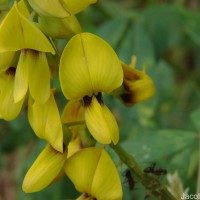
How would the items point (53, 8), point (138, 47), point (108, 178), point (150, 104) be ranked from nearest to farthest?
point (53, 8)
point (108, 178)
point (150, 104)
point (138, 47)

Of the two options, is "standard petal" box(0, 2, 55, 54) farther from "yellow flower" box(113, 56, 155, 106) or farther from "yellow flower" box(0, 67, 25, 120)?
"yellow flower" box(113, 56, 155, 106)

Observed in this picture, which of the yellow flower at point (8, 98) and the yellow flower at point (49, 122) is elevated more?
the yellow flower at point (8, 98)

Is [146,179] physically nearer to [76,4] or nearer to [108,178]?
[108,178]

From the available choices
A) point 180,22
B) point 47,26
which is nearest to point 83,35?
point 47,26

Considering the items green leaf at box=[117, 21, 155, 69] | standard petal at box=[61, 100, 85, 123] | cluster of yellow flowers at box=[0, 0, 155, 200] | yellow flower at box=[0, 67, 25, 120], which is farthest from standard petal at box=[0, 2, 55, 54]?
green leaf at box=[117, 21, 155, 69]

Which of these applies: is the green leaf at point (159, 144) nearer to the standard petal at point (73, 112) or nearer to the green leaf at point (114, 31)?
the standard petal at point (73, 112)

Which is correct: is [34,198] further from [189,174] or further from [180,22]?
[180,22]

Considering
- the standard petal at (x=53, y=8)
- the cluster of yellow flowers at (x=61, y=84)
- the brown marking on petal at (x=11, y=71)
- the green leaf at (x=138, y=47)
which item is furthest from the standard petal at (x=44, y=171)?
the green leaf at (x=138, y=47)

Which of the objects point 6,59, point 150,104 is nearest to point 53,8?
point 6,59
